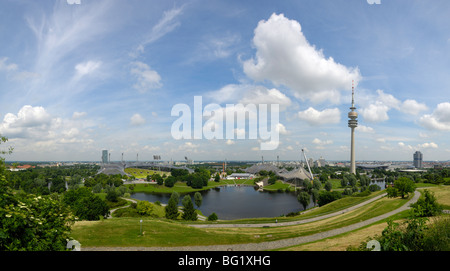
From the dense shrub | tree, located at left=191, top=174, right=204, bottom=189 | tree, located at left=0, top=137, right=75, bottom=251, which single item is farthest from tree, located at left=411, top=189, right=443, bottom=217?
tree, located at left=191, top=174, right=204, bottom=189

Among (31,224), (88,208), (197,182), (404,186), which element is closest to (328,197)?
(404,186)

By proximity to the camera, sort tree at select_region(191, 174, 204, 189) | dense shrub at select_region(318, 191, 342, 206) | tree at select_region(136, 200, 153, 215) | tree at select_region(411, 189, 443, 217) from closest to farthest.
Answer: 1. tree at select_region(411, 189, 443, 217)
2. tree at select_region(136, 200, 153, 215)
3. dense shrub at select_region(318, 191, 342, 206)
4. tree at select_region(191, 174, 204, 189)

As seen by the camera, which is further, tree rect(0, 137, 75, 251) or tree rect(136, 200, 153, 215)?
tree rect(136, 200, 153, 215)

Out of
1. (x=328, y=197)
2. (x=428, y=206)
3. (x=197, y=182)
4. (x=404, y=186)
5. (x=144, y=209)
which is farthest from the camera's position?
(x=197, y=182)

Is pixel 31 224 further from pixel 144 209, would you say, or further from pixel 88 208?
pixel 144 209

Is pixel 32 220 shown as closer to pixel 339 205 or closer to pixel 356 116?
pixel 339 205

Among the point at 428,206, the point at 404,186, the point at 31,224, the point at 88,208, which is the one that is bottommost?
the point at 88,208

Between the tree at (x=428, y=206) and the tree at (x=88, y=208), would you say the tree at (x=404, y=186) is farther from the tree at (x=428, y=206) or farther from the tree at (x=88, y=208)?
the tree at (x=88, y=208)

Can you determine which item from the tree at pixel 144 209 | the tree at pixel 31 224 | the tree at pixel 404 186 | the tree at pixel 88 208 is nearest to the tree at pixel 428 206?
Answer: the tree at pixel 404 186

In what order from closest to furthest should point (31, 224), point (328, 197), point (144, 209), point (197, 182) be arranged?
point (31, 224) < point (144, 209) < point (328, 197) < point (197, 182)

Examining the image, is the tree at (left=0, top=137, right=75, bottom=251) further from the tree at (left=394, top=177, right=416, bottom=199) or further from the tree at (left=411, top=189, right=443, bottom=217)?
the tree at (left=394, top=177, right=416, bottom=199)

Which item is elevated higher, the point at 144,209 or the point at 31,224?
the point at 31,224
